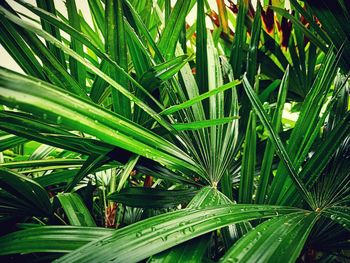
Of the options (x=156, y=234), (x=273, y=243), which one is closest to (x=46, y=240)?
(x=156, y=234)

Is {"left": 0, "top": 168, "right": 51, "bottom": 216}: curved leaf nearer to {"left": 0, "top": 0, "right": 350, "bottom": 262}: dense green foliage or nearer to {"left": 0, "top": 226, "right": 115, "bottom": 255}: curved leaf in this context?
{"left": 0, "top": 0, "right": 350, "bottom": 262}: dense green foliage

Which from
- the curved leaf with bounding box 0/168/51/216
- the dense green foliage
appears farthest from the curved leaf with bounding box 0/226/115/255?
the curved leaf with bounding box 0/168/51/216

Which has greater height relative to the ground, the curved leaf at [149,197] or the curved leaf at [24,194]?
the curved leaf at [24,194]

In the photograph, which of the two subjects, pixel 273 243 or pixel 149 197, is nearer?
pixel 273 243

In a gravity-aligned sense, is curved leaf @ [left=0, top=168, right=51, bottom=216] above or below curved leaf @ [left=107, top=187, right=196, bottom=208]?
above

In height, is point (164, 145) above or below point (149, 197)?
above

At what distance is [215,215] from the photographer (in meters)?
0.29

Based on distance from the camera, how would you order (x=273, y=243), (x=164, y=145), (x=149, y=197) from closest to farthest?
(x=273, y=243), (x=164, y=145), (x=149, y=197)

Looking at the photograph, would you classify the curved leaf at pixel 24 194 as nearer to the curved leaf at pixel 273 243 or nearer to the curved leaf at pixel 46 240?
the curved leaf at pixel 46 240

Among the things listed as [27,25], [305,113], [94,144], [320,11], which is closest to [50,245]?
[94,144]

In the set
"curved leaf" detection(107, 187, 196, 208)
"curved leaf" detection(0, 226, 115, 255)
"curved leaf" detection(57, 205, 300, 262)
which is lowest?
"curved leaf" detection(107, 187, 196, 208)

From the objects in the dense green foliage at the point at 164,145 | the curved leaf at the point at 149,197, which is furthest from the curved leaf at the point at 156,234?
the curved leaf at the point at 149,197

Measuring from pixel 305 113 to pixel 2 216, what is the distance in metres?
0.62

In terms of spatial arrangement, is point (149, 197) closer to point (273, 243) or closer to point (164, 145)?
point (164, 145)
